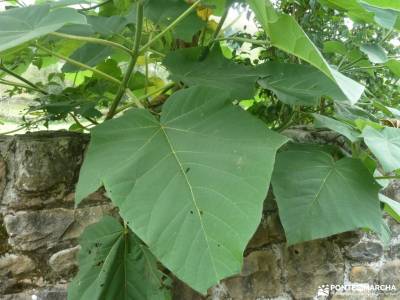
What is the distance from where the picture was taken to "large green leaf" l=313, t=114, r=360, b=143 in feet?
3.37

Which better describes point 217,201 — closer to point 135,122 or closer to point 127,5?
point 135,122

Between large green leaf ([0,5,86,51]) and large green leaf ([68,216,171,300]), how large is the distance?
45 centimetres

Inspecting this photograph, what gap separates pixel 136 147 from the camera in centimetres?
80

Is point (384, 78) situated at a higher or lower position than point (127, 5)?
lower

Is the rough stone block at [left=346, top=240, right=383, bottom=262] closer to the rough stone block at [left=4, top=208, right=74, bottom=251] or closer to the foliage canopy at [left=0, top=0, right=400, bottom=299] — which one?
the foliage canopy at [left=0, top=0, right=400, bottom=299]

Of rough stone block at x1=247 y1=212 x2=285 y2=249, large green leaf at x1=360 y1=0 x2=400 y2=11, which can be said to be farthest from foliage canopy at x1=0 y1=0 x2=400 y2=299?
rough stone block at x1=247 y1=212 x2=285 y2=249

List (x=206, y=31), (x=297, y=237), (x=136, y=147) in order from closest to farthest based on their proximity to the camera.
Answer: (x=136, y=147) → (x=297, y=237) → (x=206, y=31)

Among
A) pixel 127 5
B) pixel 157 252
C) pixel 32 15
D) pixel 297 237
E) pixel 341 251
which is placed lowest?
pixel 341 251

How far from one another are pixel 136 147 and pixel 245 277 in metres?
0.59

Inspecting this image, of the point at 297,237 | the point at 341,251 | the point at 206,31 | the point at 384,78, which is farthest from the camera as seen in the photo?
the point at 384,78

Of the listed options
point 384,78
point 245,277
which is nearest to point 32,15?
point 245,277

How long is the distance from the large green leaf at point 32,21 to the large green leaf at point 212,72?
37cm

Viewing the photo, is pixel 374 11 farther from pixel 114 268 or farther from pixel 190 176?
pixel 114 268

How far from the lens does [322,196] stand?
0.99 meters
